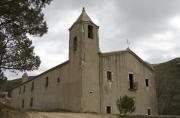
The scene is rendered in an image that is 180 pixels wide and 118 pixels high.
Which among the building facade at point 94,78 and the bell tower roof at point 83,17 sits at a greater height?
the bell tower roof at point 83,17

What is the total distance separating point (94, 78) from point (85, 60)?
2.11m

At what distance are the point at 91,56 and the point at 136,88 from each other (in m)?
6.77

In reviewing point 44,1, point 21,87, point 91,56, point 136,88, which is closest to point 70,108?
point 91,56

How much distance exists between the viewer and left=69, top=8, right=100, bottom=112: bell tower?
1204 inches

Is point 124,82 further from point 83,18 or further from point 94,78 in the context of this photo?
point 83,18

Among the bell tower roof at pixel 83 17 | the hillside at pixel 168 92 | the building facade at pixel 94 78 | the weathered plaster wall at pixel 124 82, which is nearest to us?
the building facade at pixel 94 78

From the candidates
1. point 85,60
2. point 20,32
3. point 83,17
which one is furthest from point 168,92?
point 20,32

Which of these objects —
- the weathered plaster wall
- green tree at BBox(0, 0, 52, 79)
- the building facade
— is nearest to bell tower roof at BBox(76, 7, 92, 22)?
the building facade

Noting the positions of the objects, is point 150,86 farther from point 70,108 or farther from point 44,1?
point 44,1

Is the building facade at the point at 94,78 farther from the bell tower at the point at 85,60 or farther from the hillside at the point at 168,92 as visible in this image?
the hillside at the point at 168,92

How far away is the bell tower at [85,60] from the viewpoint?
30580mm

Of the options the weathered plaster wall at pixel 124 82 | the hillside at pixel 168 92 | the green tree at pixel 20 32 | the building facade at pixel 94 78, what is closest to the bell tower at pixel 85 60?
the building facade at pixel 94 78

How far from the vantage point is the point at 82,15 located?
3378 centimetres

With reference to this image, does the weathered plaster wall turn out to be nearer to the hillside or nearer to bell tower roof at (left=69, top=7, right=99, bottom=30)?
bell tower roof at (left=69, top=7, right=99, bottom=30)
